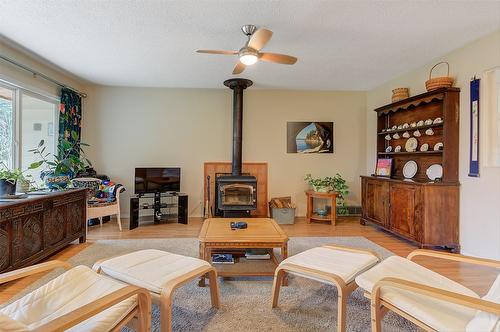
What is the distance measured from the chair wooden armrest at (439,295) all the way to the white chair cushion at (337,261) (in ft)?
0.71

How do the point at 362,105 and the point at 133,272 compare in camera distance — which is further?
the point at 362,105

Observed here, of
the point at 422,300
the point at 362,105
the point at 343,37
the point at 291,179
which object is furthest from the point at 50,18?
the point at 362,105

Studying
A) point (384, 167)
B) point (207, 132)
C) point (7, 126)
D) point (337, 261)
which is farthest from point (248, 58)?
point (7, 126)

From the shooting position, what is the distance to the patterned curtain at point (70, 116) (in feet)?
13.7

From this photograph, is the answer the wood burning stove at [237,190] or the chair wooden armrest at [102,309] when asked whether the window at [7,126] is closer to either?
the wood burning stove at [237,190]

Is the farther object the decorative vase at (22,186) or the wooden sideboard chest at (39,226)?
the decorative vase at (22,186)

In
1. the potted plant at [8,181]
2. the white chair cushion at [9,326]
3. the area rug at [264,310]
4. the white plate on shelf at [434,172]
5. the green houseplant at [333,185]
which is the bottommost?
the area rug at [264,310]

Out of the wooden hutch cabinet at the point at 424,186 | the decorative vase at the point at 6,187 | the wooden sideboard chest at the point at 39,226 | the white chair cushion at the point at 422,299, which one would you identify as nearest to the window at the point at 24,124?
the decorative vase at the point at 6,187

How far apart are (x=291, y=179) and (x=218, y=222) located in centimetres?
259

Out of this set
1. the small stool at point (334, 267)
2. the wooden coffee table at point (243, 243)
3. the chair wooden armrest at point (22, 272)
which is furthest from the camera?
the wooden coffee table at point (243, 243)

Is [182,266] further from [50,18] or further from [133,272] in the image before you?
[50,18]

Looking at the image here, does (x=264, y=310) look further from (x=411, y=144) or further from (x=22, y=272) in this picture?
(x=411, y=144)

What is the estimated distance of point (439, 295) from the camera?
119 centimetres

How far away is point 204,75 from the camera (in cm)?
420
